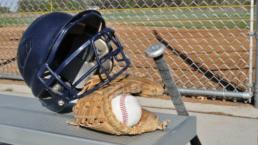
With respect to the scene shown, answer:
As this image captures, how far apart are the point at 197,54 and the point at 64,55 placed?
5.51m

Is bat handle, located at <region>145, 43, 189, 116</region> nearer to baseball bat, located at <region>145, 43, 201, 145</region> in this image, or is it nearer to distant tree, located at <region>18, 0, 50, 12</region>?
baseball bat, located at <region>145, 43, 201, 145</region>

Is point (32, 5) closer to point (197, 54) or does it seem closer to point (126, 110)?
point (197, 54)

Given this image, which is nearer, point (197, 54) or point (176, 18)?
point (197, 54)

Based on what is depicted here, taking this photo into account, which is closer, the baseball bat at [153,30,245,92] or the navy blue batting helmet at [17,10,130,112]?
the navy blue batting helmet at [17,10,130,112]

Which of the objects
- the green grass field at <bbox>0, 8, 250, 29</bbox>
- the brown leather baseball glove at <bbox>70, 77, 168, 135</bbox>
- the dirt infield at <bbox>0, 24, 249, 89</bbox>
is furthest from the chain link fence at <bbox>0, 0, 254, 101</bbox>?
the brown leather baseball glove at <bbox>70, 77, 168, 135</bbox>

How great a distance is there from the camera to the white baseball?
197 cm

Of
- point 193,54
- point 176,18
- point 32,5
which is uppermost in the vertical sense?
point 32,5

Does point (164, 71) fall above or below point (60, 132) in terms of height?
above

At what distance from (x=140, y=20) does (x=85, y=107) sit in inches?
522

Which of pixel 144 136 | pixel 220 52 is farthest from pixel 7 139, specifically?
pixel 220 52

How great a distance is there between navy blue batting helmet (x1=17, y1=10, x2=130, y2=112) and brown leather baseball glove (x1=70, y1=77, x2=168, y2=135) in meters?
0.11

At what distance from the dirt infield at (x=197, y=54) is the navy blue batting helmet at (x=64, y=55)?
2317 mm

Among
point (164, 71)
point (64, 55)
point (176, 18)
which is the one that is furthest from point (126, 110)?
point (176, 18)

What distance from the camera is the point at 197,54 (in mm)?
7645
